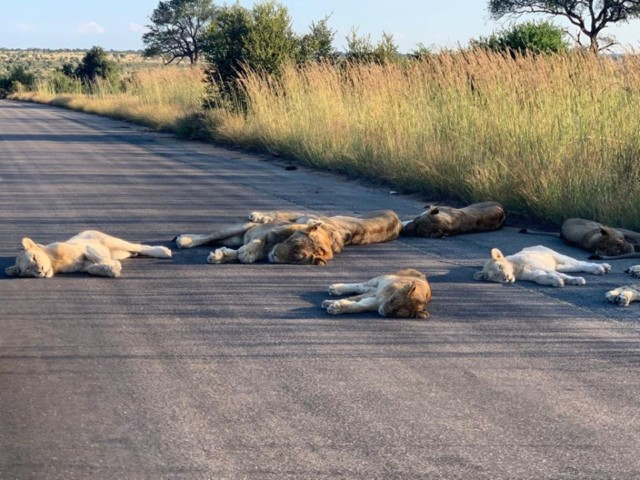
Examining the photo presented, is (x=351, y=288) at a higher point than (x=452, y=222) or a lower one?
lower

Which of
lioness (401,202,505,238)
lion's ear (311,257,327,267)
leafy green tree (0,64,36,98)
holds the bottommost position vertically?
lion's ear (311,257,327,267)

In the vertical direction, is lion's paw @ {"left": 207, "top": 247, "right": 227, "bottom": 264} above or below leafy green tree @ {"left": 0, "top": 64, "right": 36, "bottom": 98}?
below

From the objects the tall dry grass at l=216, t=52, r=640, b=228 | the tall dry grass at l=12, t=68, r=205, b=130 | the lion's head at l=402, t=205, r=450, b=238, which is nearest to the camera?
the lion's head at l=402, t=205, r=450, b=238

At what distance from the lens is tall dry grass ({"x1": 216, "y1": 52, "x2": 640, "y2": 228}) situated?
10.9 meters

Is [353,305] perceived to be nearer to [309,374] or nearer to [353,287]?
[353,287]

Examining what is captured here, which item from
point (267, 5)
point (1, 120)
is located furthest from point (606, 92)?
point (1, 120)

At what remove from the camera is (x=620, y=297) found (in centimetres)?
730

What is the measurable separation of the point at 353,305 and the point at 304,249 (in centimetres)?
166

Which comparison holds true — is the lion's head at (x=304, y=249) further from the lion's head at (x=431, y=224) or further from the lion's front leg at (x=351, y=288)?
→ the lion's head at (x=431, y=224)

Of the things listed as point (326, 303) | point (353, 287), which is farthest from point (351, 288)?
point (326, 303)

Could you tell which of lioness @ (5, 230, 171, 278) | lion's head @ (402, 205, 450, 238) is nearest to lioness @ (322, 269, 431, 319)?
lioness @ (5, 230, 171, 278)

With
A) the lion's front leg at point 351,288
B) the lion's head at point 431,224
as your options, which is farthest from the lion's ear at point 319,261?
the lion's head at point 431,224

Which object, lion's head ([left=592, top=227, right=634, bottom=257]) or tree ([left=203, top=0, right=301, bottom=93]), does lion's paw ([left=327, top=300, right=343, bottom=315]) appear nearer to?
lion's head ([left=592, top=227, right=634, bottom=257])

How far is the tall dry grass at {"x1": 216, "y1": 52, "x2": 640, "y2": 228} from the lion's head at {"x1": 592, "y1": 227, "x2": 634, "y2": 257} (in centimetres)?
108
